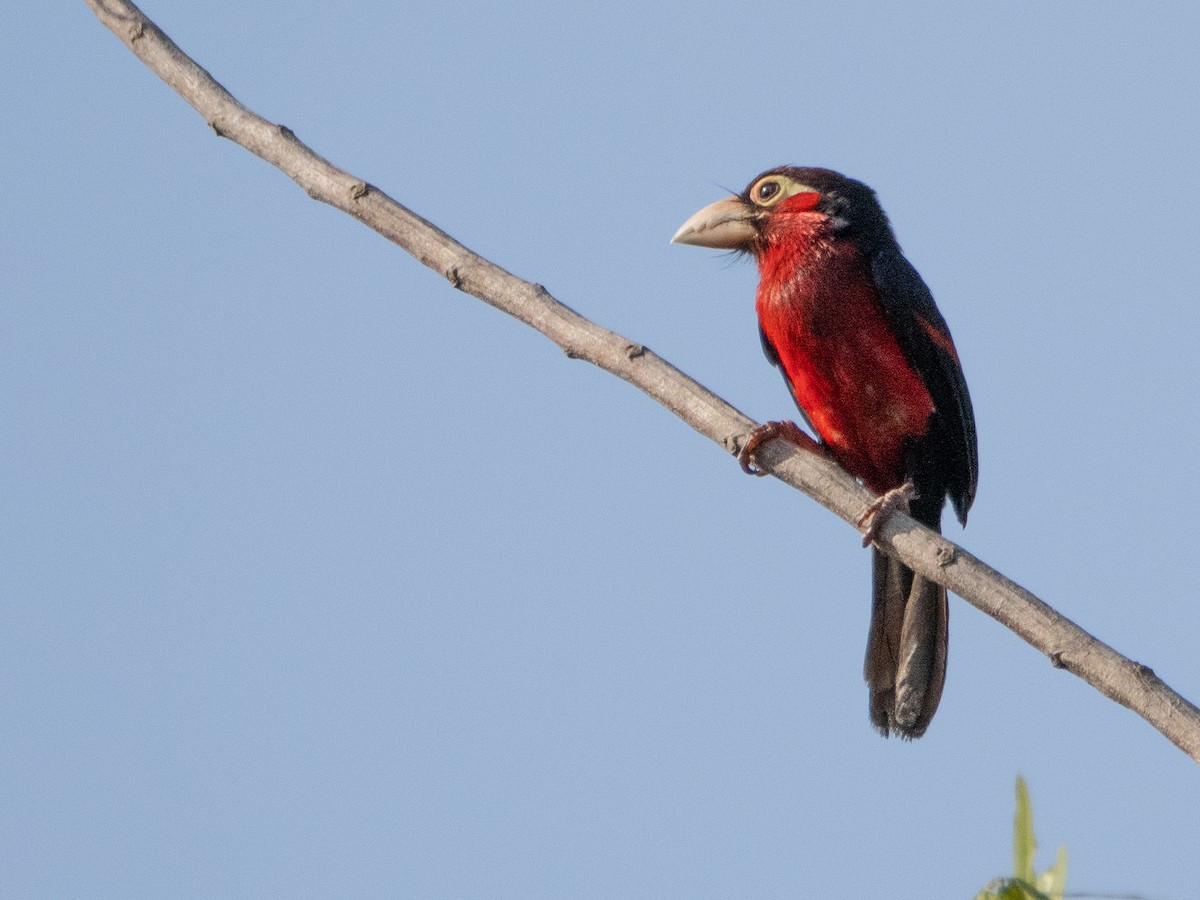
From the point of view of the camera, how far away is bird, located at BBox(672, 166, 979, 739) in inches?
200

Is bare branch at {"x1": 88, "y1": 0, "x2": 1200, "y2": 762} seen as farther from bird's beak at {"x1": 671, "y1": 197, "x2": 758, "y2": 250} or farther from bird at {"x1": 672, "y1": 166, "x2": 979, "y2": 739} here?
bird's beak at {"x1": 671, "y1": 197, "x2": 758, "y2": 250}

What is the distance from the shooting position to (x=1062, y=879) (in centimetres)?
189

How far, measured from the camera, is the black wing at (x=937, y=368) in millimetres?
5293

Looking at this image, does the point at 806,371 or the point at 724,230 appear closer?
the point at 806,371

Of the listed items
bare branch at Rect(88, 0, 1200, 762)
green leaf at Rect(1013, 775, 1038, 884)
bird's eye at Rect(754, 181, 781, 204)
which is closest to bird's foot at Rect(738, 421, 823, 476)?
bare branch at Rect(88, 0, 1200, 762)

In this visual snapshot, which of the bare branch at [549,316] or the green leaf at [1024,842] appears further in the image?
the bare branch at [549,316]

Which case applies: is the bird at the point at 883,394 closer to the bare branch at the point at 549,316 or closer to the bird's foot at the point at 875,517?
the bird's foot at the point at 875,517

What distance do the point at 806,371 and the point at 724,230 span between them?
0.86 m

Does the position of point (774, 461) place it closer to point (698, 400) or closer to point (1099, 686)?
point (698, 400)

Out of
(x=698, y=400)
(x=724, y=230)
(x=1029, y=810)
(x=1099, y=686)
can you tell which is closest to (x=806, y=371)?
(x=724, y=230)

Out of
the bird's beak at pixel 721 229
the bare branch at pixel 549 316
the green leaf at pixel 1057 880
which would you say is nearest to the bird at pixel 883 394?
the bird's beak at pixel 721 229

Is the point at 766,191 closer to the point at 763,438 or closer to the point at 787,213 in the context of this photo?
the point at 787,213

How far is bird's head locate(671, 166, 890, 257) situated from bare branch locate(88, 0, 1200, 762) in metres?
1.99

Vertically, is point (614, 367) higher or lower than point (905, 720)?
higher
